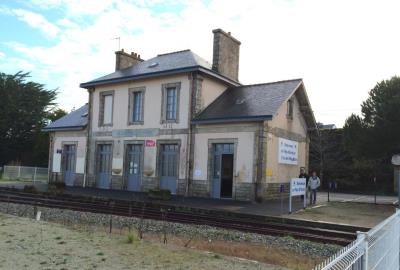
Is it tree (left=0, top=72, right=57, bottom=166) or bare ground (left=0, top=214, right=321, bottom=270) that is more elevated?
tree (left=0, top=72, right=57, bottom=166)

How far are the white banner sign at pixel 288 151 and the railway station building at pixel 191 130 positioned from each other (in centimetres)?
5

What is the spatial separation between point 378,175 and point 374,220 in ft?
62.6

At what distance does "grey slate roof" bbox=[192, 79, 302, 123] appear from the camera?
1933 centimetres

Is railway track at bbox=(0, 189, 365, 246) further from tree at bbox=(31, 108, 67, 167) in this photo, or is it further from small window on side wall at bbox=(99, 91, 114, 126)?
tree at bbox=(31, 108, 67, 167)

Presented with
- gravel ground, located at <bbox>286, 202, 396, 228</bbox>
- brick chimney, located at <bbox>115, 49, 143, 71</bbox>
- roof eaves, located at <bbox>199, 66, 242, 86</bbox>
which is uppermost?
brick chimney, located at <bbox>115, 49, 143, 71</bbox>

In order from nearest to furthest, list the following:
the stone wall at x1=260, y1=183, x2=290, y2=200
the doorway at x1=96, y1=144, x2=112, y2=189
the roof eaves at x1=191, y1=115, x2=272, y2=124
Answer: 1. the roof eaves at x1=191, y1=115, x2=272, y2=124
2. the stone wall at x1=260, y1=183, x2=290, y2=200
3. the doorway at x1=96, y1=144, x2=112, y2=189

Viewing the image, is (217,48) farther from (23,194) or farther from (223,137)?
(23,194)

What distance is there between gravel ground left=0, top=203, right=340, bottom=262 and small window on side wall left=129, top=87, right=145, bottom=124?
9.73 m

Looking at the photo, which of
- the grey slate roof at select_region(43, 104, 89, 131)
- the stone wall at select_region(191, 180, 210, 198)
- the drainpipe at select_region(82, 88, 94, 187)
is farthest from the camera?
the grey slate roof at select_region(43, 104, 89, 131)

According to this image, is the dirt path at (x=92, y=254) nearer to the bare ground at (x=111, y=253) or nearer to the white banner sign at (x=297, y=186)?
the bare ground at (x=111, y=253)

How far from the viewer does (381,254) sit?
4734 millimetres

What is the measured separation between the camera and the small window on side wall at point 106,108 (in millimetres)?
25434

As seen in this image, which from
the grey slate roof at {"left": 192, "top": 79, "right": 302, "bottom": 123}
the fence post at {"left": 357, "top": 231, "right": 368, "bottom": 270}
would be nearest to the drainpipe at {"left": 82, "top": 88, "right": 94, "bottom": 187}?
the grey slate roof at {"left": 192, "top": 79, "right": 302, "bottom": 123}

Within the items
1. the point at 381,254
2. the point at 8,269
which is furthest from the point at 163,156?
the point at 381,254
